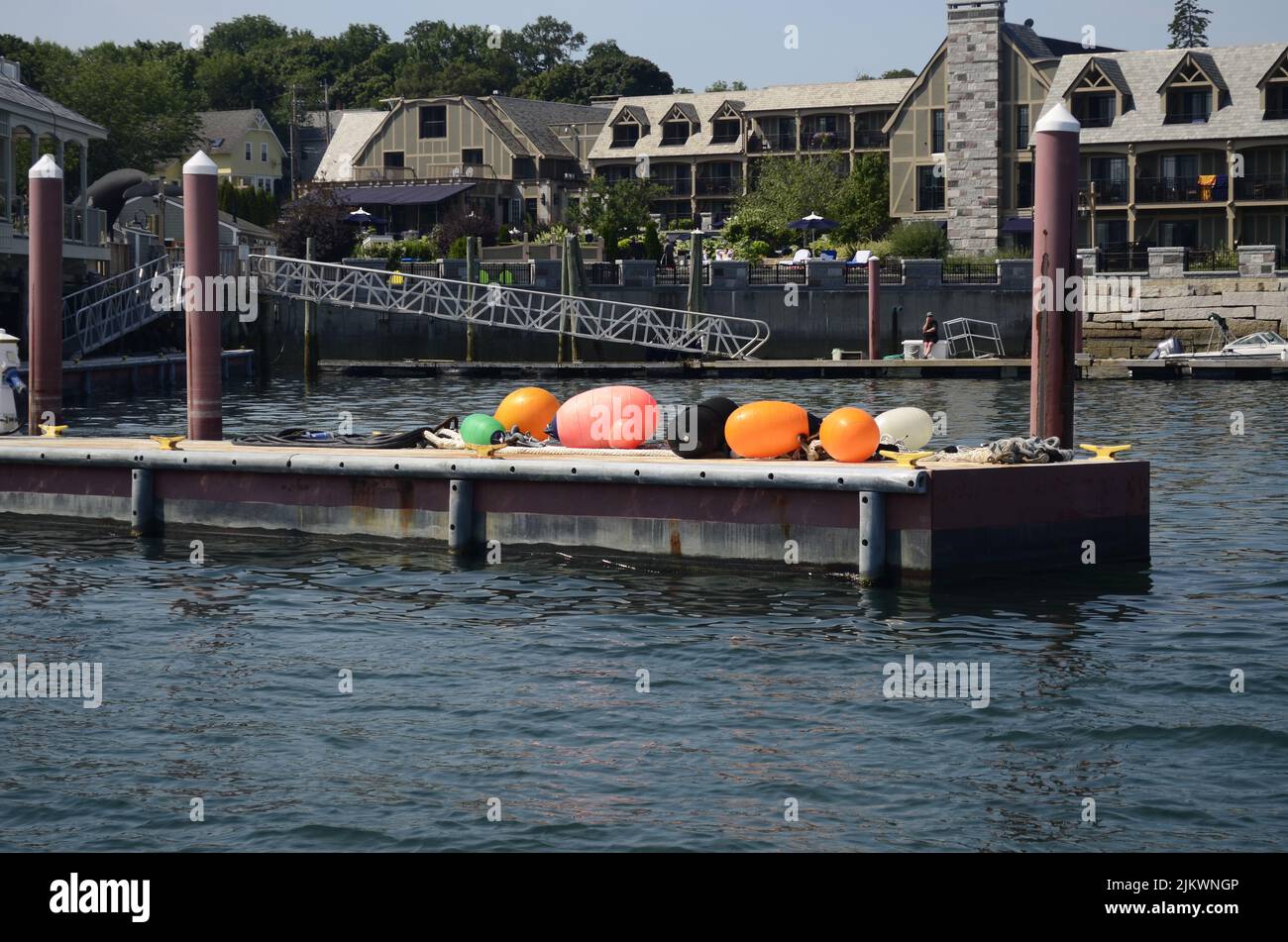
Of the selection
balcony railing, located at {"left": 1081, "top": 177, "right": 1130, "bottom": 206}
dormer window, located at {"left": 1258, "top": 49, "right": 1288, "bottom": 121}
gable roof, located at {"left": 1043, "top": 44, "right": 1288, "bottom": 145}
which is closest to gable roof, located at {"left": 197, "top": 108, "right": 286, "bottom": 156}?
gable roof, located at {"left": 1043, "top": 44, "right": 1288, "bottom": 145}

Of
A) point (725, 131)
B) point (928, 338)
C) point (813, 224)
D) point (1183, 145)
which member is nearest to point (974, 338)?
point (928, 338)

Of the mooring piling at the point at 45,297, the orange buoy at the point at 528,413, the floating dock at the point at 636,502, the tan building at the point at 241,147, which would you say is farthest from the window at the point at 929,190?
the floating dock at the point at 636,502

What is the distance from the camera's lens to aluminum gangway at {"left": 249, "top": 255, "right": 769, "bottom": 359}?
52219 millimetres

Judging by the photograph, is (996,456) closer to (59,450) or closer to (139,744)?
(139,744)

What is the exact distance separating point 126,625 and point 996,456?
354 inches

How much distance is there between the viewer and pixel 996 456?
18094 mm

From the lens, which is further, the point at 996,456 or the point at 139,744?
the point at 996,456

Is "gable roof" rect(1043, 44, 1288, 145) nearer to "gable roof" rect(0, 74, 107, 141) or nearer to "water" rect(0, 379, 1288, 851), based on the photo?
"gable roof" rect(0, 74, 107, 141)

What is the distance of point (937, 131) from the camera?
2960 inches

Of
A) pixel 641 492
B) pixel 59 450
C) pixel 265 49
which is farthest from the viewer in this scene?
pixel 265 49

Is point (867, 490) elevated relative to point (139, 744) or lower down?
elevated

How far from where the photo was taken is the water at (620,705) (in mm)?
11344
